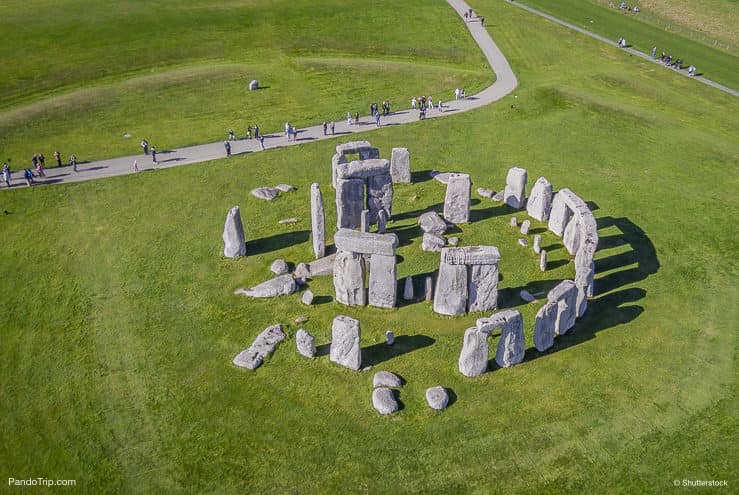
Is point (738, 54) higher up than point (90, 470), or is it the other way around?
point (738, 54)

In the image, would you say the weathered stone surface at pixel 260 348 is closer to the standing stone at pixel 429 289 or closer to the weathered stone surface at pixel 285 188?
the standing stone at pixel 429 289

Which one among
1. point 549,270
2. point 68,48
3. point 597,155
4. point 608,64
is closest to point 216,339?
point 549,270

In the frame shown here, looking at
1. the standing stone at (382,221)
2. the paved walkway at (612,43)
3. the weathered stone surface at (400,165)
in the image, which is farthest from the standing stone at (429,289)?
the paved walkway at (612,43)

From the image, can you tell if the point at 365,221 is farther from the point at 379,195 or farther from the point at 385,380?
the point at 385,380

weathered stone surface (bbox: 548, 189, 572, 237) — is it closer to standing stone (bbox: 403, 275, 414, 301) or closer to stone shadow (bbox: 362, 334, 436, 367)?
standing stone (bbox: 403, 275, 414, 301)

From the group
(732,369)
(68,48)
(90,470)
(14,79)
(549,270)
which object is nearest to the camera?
(90,470)

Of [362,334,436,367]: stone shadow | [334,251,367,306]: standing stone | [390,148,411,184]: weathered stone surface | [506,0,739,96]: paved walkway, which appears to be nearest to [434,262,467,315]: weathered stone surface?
[362,334,436,367]: stone shadow

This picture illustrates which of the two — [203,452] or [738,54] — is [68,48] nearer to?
[203,452]

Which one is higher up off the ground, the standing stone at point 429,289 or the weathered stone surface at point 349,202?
the weathered stone surface at point 349,202
